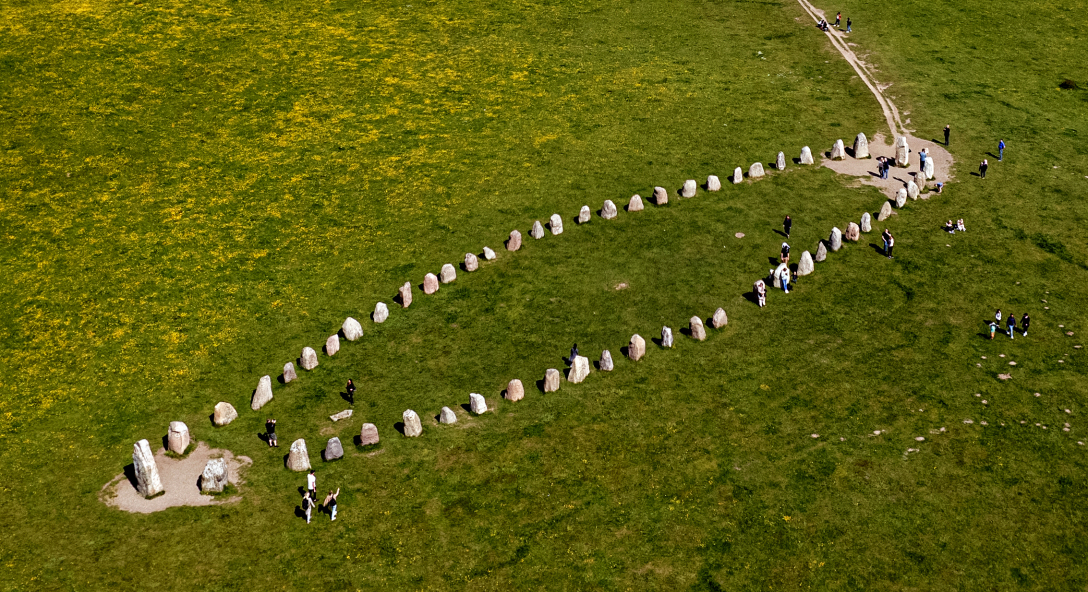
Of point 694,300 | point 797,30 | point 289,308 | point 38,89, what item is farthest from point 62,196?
point 797,30

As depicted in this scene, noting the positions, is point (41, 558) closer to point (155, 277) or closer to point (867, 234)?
point (155, 277)

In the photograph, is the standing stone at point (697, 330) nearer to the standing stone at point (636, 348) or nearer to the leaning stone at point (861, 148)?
the standing stone at point (636, 348)

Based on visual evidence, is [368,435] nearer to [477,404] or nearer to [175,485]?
[477,404]

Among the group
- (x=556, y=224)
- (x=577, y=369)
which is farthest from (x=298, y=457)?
(x=556, y=224)

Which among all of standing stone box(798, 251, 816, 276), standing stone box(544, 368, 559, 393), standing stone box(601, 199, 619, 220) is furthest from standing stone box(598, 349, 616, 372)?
standing stone box(601, 199, 619, 220)

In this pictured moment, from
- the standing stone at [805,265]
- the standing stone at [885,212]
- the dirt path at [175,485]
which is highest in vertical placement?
the standing stone at [885,212]

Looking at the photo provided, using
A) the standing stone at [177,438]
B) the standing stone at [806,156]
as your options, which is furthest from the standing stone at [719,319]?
the standing stone at [177,438]
